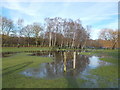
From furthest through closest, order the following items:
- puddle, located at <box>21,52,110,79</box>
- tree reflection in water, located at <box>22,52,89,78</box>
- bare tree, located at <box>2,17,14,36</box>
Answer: bare tree, located at <box>2,17,14,36</box> < tree reflection in water, located at <box>22,52,89,78</box> < puddle, located at <box>21,52,110,79</box>

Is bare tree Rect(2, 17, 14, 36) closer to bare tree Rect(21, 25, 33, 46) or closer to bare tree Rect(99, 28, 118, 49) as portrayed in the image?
bare tree Rect(21, 25, 33, 46)

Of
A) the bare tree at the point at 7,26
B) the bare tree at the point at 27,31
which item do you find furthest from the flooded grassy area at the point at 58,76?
the bare tree at the point at 27,31

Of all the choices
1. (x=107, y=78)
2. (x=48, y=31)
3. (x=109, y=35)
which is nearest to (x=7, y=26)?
(x=48, y=31)

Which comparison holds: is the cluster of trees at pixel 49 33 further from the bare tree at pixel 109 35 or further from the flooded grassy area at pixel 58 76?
the flooded grassy area at pixel 58 76

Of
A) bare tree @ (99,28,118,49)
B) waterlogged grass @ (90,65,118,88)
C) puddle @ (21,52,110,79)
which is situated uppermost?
bare tree @ (99,28,118,49)

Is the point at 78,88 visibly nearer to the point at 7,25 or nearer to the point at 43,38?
the point at 7,25

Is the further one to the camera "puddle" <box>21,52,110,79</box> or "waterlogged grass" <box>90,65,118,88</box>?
"puddle" <box>21,52,110,79</box>

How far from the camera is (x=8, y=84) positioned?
19.7 ft

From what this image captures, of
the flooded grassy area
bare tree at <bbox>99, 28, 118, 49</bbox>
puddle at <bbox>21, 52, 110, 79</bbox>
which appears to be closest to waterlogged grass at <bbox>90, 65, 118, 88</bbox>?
the flooded grassy area

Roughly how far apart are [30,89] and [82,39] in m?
50.6

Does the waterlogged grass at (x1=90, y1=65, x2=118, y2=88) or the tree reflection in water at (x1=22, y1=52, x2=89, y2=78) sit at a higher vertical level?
the tree reflection in water at (x1=22, y1=52, x2=89, y2=78)

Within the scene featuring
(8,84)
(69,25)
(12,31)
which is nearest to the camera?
(8,84)

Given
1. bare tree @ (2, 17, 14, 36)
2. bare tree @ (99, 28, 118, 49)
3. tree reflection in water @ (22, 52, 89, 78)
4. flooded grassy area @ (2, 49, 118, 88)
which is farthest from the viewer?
bare tree @ (99, 28, 118, 49)

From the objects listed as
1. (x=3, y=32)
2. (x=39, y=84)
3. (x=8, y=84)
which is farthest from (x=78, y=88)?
(x=3, y=32)
